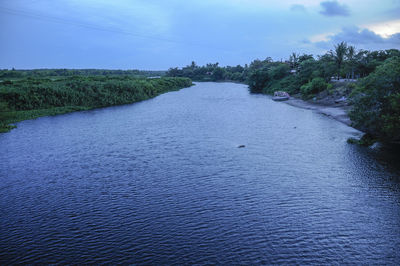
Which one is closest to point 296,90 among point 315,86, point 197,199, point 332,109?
point 315,86

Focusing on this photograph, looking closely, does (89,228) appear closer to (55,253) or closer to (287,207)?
(55,253)

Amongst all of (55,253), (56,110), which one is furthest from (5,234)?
(56,110)

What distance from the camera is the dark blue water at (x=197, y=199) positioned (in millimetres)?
16797

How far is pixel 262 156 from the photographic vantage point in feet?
108

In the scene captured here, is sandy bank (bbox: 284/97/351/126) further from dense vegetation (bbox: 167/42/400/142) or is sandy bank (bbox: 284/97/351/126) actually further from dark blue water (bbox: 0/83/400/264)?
dark blue water (bbox: 0/83/400/264)

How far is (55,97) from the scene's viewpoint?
218ft

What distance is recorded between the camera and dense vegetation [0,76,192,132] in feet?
186

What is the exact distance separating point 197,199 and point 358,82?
3914 cm

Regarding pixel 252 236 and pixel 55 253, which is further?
pixel 252 236

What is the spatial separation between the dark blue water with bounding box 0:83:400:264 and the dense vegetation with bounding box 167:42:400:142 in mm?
3616

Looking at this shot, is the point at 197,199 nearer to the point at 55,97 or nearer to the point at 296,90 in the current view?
the point at 55,97

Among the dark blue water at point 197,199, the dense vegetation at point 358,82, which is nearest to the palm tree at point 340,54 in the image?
the dense vegetation at point 358,82

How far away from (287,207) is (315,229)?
3.09m

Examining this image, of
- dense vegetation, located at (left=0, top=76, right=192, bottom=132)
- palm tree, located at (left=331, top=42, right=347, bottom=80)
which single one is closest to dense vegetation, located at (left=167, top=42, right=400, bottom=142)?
palm tree, located at (left=331, top=42, right=347, bottom=80)
